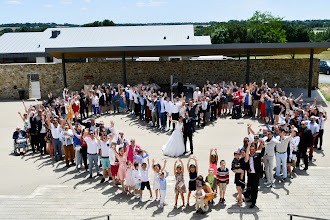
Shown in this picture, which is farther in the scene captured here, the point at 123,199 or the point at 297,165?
the point at 297,165

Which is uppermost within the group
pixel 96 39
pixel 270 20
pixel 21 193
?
pixel 270 20

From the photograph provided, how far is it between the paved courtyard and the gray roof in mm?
23640

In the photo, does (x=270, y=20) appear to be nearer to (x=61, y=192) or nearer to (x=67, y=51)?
(x=67, y=51)

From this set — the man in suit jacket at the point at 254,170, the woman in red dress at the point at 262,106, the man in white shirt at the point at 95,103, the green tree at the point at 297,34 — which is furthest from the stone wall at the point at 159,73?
the green tree at the point at 297,34

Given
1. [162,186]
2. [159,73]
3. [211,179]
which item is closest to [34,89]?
[159,73]

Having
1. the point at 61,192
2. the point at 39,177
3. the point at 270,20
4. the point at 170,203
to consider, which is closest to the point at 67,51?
the point at 39,177

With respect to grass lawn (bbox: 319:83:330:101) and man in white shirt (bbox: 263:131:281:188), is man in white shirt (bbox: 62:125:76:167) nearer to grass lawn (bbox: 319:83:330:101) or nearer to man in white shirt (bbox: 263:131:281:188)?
man in white shirt (bbox: 263:131:281:188)

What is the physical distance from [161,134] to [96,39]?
26.5 m

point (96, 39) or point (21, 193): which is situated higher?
point (96, 39)

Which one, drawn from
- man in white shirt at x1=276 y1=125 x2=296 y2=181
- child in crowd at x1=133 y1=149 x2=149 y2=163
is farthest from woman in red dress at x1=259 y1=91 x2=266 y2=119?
child in crowd at x1=133 y1=149 x2=149 y2=163

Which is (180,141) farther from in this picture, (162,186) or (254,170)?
(254,170)

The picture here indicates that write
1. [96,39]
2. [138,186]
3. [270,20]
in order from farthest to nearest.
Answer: [270,20] → [96,39] → [138,186]

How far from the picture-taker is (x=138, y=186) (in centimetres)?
852

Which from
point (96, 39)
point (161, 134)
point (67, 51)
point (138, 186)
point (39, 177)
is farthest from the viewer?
point (96, 39)
